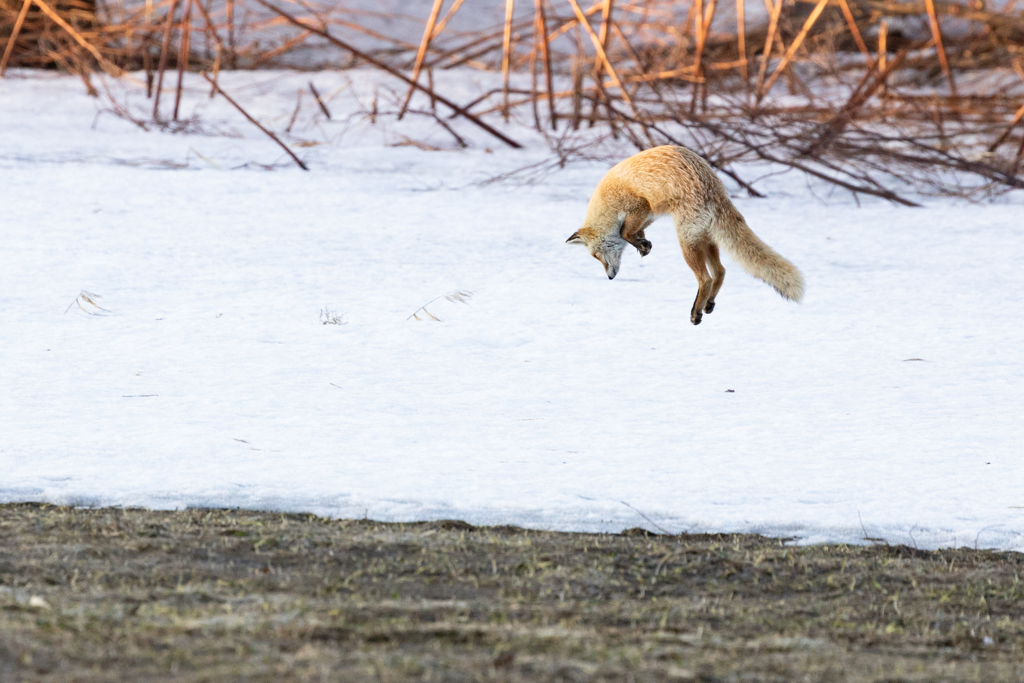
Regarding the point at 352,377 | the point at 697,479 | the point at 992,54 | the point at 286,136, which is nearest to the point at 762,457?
the point at 697,479

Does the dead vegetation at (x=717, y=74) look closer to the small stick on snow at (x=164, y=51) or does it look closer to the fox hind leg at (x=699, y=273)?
the small stick on snow at (x=164, y=51)

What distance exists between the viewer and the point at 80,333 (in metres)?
6.32

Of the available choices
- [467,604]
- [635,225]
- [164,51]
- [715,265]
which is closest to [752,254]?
[715,265]

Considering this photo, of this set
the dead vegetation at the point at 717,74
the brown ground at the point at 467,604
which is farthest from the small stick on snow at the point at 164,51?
the brown ground at the point at 467,604

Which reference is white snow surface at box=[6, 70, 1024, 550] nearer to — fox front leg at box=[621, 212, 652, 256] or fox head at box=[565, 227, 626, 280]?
fox head at box=[565, 227, 626, 280]

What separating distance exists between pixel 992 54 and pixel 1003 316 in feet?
29.2

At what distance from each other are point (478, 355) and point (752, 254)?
2594 mm

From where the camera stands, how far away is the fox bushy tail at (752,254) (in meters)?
3.90

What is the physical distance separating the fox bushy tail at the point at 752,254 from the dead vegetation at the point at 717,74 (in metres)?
4.87

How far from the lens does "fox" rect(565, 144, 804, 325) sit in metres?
3.72

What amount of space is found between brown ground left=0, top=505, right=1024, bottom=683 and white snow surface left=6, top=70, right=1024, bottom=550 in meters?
0.30

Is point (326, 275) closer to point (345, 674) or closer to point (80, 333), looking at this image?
point (80, 333)

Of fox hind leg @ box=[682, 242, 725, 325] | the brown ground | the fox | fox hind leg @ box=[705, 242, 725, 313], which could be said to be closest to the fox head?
the fox

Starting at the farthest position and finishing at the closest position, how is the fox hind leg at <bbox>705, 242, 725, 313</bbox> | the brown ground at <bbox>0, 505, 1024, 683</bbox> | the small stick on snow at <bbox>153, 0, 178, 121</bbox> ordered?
1. the small stick on snow at <bbox>153, 0, 178, 121</bbox>
2. the fox hind leg at <bbox>705, 242, 725, 313</bbox>
3. the brown ground at <bbox>0, 505, 1024, 683</bbox>
